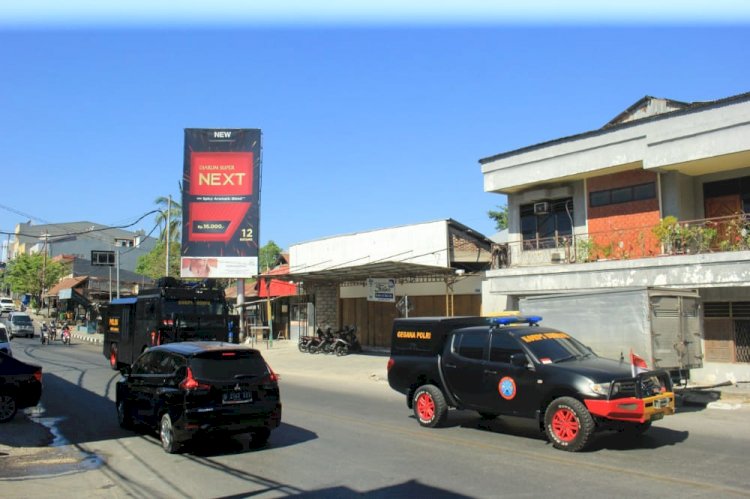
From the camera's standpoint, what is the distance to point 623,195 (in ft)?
63.4

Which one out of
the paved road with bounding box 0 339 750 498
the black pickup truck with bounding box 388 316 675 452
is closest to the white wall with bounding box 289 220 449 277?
the paved road with bounding box 0 339 750 498

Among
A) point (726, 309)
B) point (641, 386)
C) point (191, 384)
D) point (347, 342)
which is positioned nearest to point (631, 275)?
point (726, 309)

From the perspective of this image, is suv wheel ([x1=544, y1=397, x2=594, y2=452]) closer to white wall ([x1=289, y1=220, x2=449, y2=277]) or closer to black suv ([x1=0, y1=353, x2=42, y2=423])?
black suv ([x1=0, y1=353, x2=42, y2=423])

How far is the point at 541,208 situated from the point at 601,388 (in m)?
13.7

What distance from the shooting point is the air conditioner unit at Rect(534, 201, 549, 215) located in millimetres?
21172

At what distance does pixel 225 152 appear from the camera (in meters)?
31.1

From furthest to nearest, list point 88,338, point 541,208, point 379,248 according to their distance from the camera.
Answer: point 88,338
point 379,248
point 541,208

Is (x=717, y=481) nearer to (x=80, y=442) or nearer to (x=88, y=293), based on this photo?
(x=80, y=442)

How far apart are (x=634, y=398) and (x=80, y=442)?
27.7 feet

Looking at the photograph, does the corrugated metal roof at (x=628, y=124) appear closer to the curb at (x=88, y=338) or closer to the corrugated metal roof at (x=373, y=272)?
the corrugated metal roof at (x=373, y=272)

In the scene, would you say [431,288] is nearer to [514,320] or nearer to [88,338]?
→ [514,320]

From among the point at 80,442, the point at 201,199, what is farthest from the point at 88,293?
the point at 80,442

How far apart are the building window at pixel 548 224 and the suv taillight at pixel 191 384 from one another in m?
14.7

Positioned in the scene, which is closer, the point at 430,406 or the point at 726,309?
the point at 430,406
